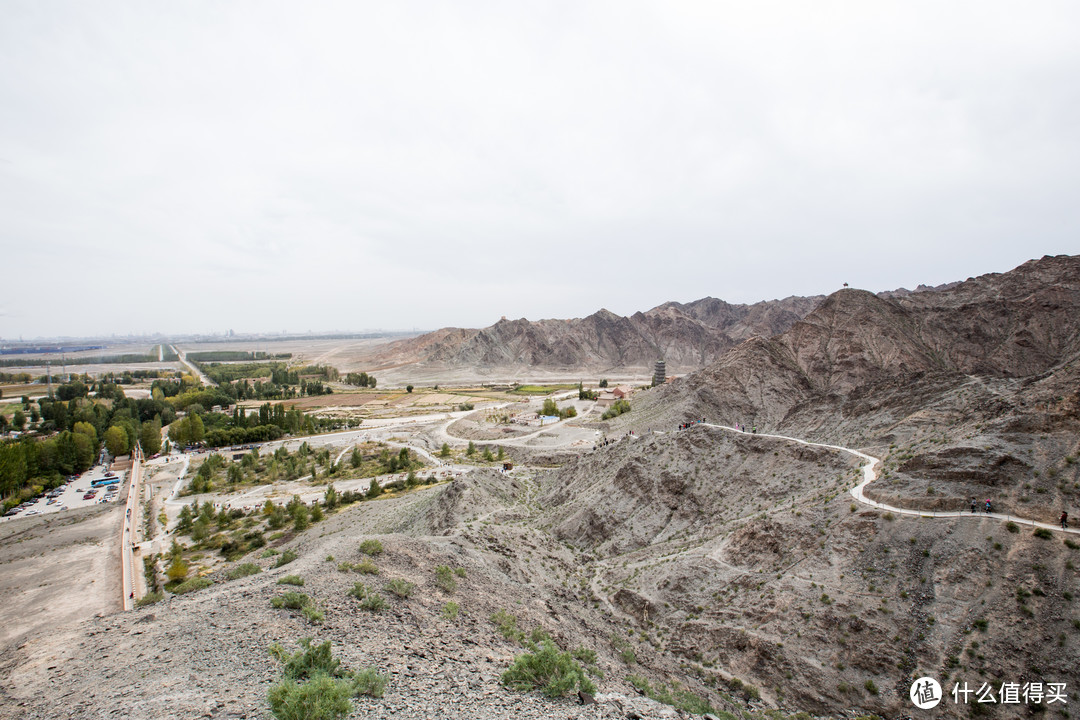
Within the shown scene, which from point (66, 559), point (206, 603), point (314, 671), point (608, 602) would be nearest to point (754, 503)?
point (608, 602)

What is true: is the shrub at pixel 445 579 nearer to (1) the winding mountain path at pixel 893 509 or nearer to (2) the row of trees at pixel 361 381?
(1) the winding mountain path at pixel 893 509

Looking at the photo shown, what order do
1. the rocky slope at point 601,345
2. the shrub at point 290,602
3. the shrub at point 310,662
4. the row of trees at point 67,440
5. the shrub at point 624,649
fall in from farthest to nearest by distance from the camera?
1. the rocky slope at point 601,345
2. the row of trees at point 67,440
3. the shrub at point 624,649
4. the shrub at point 290,602
5. the shrub at point 310,662

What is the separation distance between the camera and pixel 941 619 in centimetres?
1856

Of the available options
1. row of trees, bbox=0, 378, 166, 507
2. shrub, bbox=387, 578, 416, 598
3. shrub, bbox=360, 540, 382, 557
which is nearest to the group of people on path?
shrub, bbox=387, 578, 416, 598

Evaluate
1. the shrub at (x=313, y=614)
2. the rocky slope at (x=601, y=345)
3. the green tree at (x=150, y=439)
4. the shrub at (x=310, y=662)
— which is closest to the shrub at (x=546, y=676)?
the shrub at (x=310, y=662)

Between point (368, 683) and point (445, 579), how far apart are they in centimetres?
914

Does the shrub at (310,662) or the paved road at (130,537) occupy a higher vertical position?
the shrub at (310,662)

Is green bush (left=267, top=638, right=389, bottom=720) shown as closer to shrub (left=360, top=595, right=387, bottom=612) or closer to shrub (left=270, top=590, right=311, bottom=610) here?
shrub (left=270, top=590, right=311, bottom=610)

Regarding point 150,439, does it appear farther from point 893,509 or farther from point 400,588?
point 893,509

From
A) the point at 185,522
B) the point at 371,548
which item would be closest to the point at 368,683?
the point at 371,548

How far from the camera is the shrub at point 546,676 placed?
13.0 metres

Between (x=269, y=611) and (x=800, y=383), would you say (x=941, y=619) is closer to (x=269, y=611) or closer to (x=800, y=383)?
(x=269, y=611)

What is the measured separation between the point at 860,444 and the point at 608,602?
72.2 ft

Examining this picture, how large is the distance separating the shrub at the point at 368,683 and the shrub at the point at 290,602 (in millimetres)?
5831
